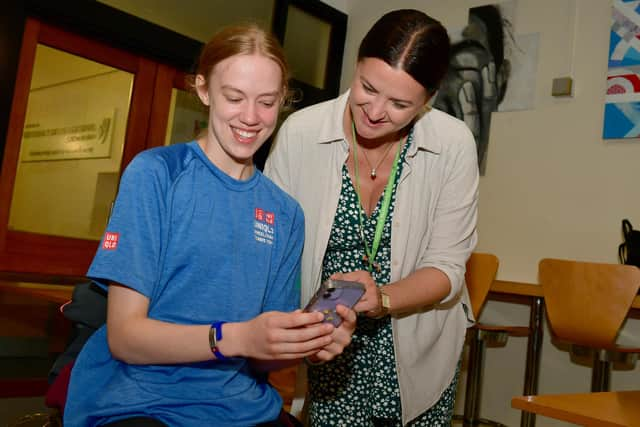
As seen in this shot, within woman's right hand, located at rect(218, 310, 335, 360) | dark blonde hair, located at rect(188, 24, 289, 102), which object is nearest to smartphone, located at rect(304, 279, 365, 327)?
woman's right hand, located at rect(218, 310, 335, 360)

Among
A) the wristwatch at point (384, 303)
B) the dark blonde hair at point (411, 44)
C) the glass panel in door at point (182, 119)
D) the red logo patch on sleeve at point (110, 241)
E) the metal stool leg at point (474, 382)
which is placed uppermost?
the glass panel in door at point (182, 119)

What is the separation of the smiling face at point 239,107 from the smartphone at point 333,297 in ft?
1.25

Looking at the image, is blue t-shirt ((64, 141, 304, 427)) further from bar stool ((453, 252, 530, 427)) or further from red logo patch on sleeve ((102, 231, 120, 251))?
bar stool ((453, 252, 530, 427))

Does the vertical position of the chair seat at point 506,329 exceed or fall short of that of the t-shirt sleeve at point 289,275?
it falls short

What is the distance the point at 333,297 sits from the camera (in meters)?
1.13

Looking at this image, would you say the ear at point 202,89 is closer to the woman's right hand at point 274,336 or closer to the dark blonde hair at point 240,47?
the dark blonde hair at point 240,47

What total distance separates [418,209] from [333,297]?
23.0 inches

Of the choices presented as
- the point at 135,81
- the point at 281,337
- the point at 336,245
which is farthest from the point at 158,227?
the point at 135,81

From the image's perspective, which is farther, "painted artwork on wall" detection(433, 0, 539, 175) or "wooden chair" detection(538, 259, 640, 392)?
"painted artwork on wall" detection(433, 0, 539, 175)

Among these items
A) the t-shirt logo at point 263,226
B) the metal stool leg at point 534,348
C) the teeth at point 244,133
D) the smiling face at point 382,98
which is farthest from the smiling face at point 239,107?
the metal stool leg at point 534,348

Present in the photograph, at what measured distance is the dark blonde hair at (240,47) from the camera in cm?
134

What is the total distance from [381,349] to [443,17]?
369 centimetres

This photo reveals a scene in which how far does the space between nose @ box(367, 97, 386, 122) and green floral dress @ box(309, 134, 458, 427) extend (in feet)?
0.70

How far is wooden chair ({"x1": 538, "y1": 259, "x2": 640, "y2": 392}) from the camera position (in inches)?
119
